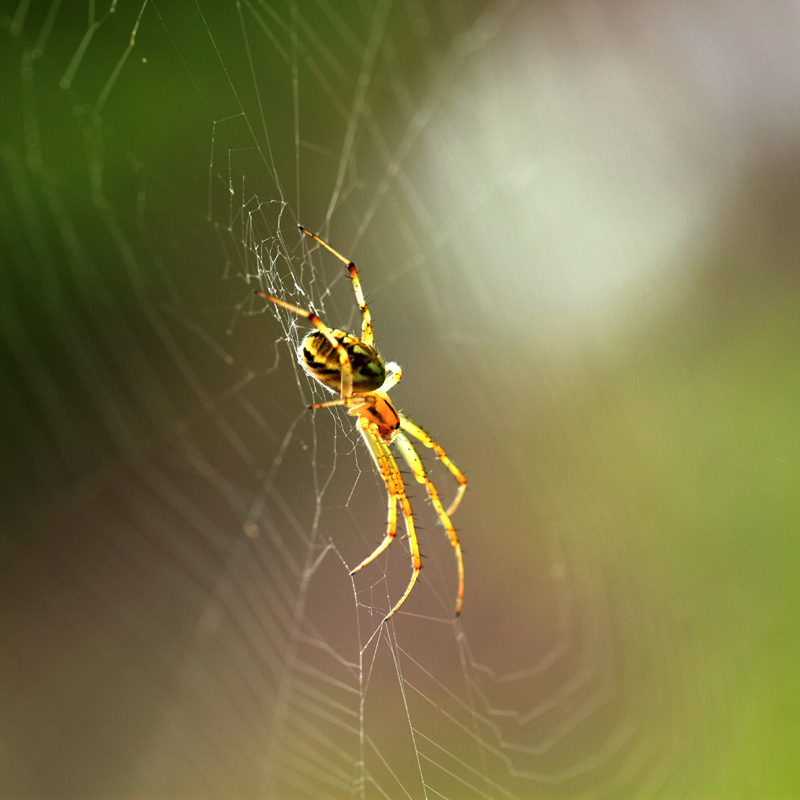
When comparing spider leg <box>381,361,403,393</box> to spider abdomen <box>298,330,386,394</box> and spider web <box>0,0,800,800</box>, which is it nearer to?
spider abdomen <box>298,330,386,394</box>

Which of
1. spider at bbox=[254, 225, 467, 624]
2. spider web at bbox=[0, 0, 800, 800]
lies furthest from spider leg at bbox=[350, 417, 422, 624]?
spider web at bbox=[0, 0, 800, 800]

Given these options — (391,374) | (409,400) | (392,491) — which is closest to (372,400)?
(391,374)

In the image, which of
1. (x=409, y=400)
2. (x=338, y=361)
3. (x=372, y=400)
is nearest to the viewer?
(x=338, y=361)

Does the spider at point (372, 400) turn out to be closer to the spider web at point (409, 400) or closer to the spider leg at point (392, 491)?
the spider leg at point (392, 491)

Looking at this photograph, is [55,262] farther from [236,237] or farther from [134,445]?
[236,237]

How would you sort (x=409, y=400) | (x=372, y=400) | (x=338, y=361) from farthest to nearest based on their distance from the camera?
(x=409, y=400) → (x=372, y=400) → (x=338, y=361)

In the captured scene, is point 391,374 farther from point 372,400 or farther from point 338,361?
point 338,361

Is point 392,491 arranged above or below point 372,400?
below
